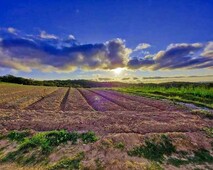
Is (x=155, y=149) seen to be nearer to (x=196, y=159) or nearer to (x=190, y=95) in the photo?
(x=196, y=159)

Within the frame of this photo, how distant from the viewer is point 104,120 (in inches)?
506

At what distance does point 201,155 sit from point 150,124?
3.51 meters

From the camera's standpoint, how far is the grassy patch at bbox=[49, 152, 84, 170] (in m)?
7.13

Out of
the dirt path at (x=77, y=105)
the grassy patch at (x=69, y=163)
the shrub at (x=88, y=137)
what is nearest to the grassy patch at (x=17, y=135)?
the shrub at (x=88, y=137)

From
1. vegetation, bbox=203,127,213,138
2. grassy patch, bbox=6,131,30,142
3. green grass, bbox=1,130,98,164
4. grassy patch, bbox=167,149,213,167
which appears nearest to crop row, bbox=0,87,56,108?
grassy patch, bbox=6,131,30,142

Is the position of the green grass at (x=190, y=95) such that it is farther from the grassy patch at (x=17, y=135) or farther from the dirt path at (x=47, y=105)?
the grassy patch at (x=17, y=135)

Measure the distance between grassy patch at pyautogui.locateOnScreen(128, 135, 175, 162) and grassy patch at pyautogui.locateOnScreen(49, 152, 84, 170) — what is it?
5.38 feet

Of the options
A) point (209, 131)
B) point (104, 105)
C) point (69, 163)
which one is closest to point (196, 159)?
point (209, 131)

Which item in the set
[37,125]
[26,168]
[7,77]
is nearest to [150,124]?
[37,125]

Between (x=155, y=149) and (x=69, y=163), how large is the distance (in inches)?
118

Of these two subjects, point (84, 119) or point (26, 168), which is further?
point (84, 119)

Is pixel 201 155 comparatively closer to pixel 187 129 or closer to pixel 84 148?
pixel 187 129

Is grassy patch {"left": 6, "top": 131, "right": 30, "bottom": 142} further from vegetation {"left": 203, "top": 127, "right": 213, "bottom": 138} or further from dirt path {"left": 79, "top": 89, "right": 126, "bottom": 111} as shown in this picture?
dirt path {"left": 79, "top": 89, "right": 126, "bottom": 111}

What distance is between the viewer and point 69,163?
7340 mm
